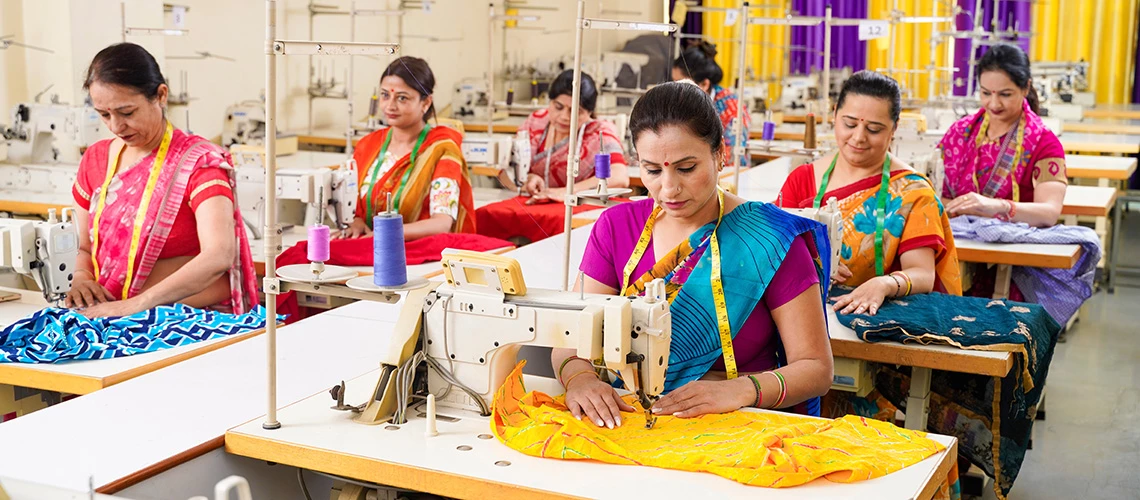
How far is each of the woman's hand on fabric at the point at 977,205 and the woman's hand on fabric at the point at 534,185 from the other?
74.4 inches

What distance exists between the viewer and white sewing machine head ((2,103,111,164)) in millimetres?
4582

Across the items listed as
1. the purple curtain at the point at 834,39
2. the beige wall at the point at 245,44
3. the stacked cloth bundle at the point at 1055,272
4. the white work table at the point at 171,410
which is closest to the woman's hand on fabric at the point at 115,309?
the white work table at the point at 171,410

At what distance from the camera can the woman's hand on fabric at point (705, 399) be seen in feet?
6.19

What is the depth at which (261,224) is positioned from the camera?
12.5 feet

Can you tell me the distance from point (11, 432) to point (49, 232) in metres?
0.94

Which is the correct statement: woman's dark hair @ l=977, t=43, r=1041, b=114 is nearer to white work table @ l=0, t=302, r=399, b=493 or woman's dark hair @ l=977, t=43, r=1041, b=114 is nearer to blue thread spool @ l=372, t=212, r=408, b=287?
white work table @ l=0, t=302, r=399, b=493

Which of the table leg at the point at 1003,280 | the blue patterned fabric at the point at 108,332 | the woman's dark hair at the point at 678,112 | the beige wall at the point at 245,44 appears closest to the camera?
the woman's dark hair at the point at 678,112

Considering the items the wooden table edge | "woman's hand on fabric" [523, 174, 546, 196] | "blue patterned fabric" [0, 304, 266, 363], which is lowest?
the wooden table edge

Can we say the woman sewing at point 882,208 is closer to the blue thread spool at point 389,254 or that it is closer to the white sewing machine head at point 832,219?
the white sewing machine head at point 832,219

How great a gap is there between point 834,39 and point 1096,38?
229 centimetres

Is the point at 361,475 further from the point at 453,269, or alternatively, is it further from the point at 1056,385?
the point at 1056,385

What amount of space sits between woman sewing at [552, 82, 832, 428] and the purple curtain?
28.9 ft

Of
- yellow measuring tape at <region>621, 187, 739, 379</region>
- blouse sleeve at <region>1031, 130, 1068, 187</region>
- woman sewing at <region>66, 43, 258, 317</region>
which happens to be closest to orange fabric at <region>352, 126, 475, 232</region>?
woman sewing at <region>66, 43, 258, 317</region>

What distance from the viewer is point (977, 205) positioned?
403 cm
